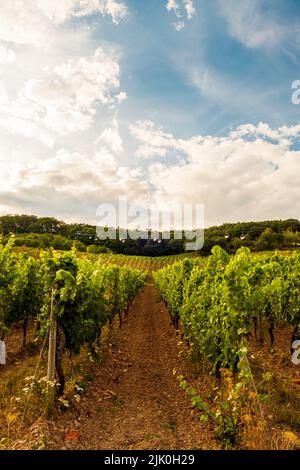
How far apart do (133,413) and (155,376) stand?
7.85ft

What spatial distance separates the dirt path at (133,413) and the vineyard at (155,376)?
0.02 metres

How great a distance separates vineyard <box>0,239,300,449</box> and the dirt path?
20mm

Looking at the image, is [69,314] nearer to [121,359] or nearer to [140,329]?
[121,359]

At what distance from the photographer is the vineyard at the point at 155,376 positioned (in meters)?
5.16

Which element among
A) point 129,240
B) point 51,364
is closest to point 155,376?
point 51,364

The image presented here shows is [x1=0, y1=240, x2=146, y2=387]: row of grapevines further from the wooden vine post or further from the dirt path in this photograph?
the dirt path

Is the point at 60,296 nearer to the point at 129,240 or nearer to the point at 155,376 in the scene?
the point at 155,376

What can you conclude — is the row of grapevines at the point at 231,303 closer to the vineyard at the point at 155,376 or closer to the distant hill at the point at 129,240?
the vineyard at the point at 155,376

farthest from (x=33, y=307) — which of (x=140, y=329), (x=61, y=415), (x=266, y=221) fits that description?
(x=266, y=221)

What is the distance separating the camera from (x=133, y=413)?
640 cm

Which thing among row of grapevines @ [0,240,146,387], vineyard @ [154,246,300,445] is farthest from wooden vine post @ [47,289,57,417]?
vineyard @ [154,246,300,445]

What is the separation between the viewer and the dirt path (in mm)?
5238
